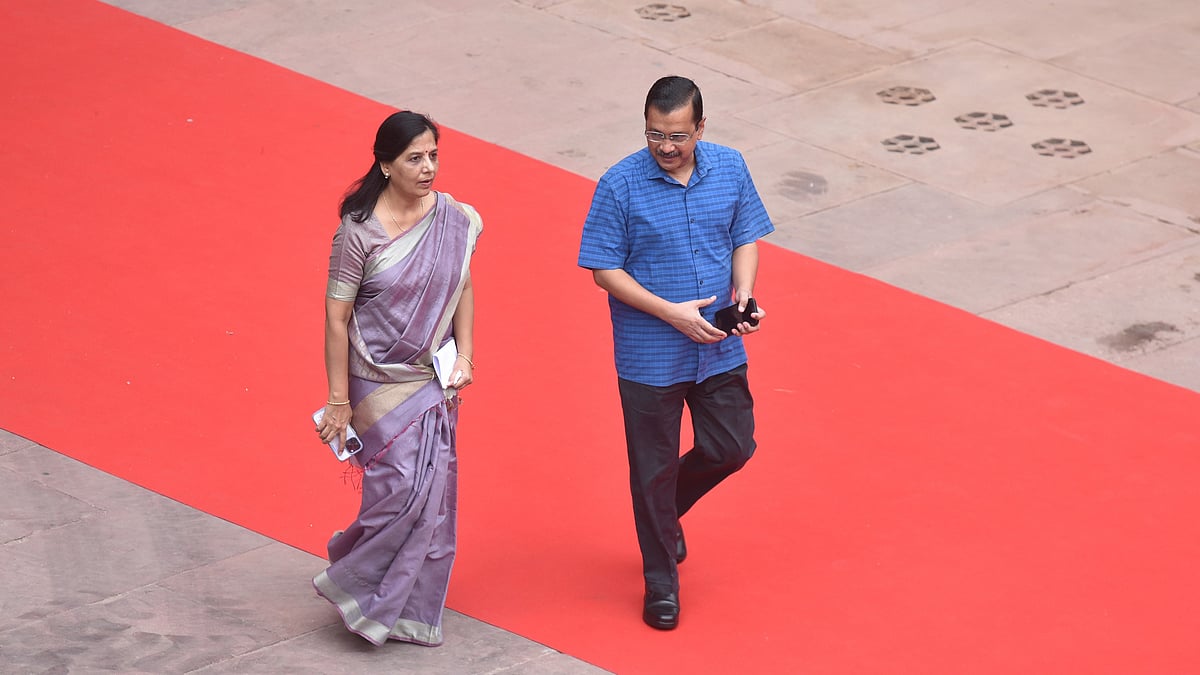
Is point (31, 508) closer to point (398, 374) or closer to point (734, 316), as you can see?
point (398, 374)

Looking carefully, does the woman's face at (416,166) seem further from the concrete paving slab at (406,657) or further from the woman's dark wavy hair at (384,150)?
the concrete paving slab at (406,657)

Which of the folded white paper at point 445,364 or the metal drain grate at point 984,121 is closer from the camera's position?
the folded white paper at point 445,364

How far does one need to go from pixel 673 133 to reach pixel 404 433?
1.26 meters

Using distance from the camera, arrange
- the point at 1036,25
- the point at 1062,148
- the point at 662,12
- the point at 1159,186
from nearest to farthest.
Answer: the point at 1159,186 → the point at 1062,148 → the point at 1036,25 → the point at 662,12

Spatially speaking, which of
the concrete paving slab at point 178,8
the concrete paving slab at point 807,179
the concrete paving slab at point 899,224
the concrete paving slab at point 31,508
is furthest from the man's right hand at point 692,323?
the concrete paving slab at point 178,8

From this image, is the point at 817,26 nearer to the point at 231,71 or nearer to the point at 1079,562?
the point at 231,71

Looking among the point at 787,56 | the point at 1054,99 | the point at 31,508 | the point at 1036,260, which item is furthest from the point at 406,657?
the point at 787,56

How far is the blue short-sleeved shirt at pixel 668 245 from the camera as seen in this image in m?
5.45

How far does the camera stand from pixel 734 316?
538cm

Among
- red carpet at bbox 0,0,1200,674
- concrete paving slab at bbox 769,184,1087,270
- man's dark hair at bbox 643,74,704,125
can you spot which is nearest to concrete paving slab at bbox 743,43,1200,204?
concrete paving slab at bbox 769,184,1087,270

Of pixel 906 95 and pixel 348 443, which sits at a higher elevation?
pixel 348 443

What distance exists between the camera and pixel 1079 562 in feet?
19.8

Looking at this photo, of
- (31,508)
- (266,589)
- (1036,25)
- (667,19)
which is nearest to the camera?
(266,589)

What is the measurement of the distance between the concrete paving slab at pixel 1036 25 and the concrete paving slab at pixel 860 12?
9 centimetres
